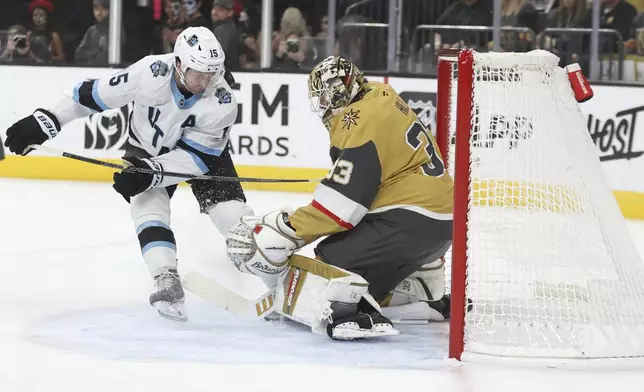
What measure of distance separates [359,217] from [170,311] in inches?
27.7

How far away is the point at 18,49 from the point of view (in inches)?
303

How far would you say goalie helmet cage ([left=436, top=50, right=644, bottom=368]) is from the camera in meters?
3.04

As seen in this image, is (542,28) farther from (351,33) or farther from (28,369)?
(28,369)

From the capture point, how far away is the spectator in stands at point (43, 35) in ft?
25.0

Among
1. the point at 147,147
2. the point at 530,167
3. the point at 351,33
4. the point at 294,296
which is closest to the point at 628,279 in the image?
the point at 530,167

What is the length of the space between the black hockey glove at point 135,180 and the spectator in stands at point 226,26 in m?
3.85

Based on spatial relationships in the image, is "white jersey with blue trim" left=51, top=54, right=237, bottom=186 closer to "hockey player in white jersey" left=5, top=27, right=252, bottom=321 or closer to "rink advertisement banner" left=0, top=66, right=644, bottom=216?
"hockey player in white jersey" left=5, top=27, right=252, bottom=321

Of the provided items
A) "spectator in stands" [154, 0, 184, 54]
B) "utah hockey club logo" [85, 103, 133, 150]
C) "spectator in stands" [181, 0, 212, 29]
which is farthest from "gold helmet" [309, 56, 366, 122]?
"spectator in stands" [154, 0, 184, 54]

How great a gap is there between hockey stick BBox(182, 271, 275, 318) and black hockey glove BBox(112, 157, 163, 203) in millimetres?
335

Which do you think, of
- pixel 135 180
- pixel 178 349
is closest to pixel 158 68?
pixel 135 180

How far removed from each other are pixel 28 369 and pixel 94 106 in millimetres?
1195

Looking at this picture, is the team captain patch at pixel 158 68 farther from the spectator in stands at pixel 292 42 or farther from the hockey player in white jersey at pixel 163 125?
the spectator in stands at pixel 292 42

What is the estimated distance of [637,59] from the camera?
21.9ft

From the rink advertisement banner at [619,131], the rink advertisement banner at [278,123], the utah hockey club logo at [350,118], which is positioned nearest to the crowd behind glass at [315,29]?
the rink advertisement banner at [278,123]
